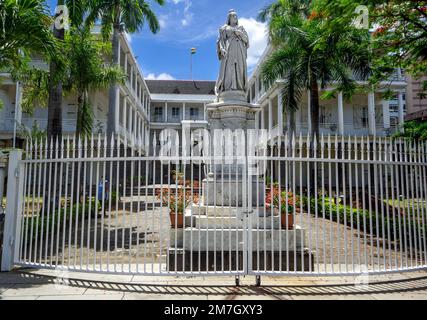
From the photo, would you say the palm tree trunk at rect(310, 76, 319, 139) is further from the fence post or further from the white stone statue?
the fence post

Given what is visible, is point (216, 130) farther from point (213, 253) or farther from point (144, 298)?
point (144, 298)

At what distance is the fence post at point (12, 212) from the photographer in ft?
16.0

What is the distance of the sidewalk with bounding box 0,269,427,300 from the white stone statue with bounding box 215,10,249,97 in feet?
13.6

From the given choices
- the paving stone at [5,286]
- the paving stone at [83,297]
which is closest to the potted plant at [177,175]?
the paving stone at [83,297]

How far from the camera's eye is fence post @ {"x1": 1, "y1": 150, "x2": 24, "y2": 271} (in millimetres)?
4887

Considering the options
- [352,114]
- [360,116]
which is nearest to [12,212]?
[352,114]

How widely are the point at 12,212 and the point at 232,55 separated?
5.26m

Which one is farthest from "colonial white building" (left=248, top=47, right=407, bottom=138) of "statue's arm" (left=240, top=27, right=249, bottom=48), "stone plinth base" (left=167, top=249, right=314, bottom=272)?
"stone plinth base" (left=167, top=249, right=314, bottom=272)

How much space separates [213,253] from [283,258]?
115 cm

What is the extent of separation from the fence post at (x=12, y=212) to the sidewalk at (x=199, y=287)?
1.01 feet

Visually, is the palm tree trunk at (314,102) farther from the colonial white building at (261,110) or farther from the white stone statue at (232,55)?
the white stone statue at (232,55)

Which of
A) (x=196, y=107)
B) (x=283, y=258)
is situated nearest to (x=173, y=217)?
(x=283, y=258)

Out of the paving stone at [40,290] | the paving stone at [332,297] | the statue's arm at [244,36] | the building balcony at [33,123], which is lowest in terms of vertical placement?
the paving stone at [332,297]

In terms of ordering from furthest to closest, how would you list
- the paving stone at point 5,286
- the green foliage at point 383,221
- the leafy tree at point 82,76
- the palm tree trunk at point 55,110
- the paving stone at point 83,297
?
the leafy tree at point 82,76, the palm tree trunk at point 55,110, the green foliage at point 383,221, the paving stone at point 5,286, the paving stone at point 83,297
